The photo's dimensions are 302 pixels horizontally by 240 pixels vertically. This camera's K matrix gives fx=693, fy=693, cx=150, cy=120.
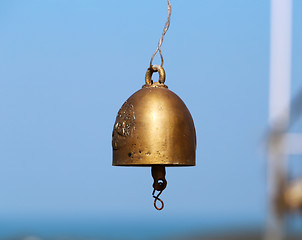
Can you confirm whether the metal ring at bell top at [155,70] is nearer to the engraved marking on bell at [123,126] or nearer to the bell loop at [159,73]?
the bell loop at [159,73]

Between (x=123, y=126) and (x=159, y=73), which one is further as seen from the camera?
(x=159, y=73)

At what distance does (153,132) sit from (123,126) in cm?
20

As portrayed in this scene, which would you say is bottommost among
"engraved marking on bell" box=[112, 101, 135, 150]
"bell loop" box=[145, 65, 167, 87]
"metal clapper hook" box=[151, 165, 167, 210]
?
"metal clapper hook" box=[151, 165, 167, 210]

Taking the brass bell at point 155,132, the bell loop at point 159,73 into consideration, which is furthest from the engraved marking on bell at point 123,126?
the bell loop at point 159,73

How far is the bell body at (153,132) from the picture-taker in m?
4.01

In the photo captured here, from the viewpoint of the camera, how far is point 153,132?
13.3 feet

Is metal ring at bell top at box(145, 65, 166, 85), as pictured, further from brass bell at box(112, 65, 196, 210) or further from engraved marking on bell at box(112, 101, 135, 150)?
engraved marking on bell at box(112, 101, 135, 150)

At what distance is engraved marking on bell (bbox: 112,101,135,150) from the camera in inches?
161

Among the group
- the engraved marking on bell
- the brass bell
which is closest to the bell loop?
the brass bell

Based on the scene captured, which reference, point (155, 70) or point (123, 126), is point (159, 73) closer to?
point (155, 70)

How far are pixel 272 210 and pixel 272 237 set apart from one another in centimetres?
180

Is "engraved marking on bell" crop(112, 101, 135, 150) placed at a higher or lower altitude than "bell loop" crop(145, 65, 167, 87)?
lower

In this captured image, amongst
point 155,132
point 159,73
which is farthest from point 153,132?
point 159,73

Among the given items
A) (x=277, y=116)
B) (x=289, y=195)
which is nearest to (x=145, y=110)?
(x=289, y=195)
